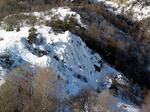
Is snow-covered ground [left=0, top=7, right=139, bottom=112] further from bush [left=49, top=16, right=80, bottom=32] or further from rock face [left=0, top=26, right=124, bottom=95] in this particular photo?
bush [left=49, top=16, right=80, bottom=32]

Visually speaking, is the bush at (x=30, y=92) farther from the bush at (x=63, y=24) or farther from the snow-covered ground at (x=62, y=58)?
the bush at (x=63, y=24)

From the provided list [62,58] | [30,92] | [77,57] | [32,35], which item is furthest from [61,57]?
[30,92]

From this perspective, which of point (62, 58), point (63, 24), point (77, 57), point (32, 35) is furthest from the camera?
point (63, 24)

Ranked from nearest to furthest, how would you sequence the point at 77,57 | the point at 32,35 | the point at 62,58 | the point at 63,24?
the point at 62,58, the point at 32,35, the point at 77,57, the point at 63,24

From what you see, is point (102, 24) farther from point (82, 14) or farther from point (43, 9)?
point (43, 9)

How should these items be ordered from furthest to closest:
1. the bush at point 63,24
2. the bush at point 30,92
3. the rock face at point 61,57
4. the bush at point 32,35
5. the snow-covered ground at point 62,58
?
the bush at point 63,24 → the bush at point 32,35 → the rock face at point 61,57 → the snow-covered ground at point 62,58 → the bush at point 30,92

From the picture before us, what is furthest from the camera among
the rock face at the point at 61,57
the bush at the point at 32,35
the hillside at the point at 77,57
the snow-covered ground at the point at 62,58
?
the bush at the point at 32,35

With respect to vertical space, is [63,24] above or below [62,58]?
above

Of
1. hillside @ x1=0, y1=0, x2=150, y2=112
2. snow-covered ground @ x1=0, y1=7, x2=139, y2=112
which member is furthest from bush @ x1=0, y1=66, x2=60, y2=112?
snow-covered ground @ x1=0, y1=7, x2=139, y2=112

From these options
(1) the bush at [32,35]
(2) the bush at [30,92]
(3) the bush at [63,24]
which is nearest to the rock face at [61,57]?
(1) the bush at [32,35]

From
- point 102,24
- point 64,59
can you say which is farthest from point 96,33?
point 64,59

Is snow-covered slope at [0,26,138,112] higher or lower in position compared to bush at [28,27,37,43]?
lower

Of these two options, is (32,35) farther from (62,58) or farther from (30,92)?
(30,92)
